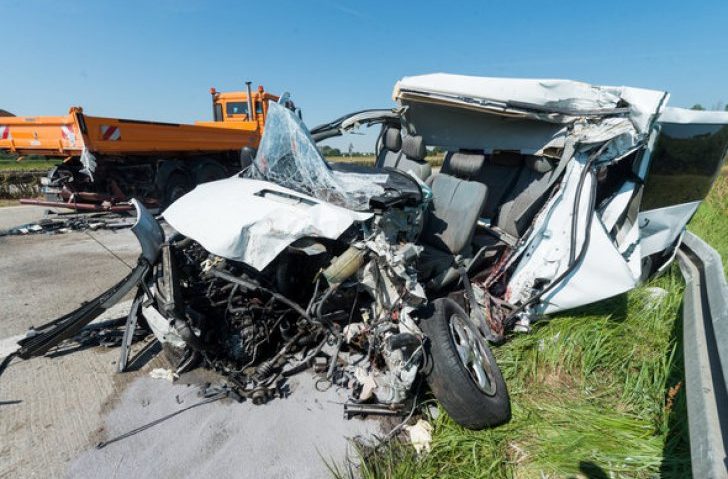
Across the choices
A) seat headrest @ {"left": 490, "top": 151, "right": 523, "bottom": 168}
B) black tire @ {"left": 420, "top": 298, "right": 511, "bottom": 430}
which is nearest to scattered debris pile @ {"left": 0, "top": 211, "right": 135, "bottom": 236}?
seat headrest @ {"left": 490, "top": 151, "right": 523, "bottom": 168}

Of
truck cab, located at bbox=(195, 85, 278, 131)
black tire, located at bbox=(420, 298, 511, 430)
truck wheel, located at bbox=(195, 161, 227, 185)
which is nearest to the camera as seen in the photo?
black tire, located at bbox=(420, 298, 511, 430)

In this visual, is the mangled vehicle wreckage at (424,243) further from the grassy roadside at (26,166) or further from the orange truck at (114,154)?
the grassy roadside at (26,166)

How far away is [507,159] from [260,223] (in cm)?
272

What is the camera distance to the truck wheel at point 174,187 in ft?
25.7

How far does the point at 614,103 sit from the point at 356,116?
239 cm

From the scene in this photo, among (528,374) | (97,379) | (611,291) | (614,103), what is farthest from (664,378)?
(97,379)

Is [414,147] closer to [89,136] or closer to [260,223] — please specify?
[260,223]

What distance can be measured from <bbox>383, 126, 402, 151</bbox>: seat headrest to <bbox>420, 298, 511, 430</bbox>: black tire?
236 cm

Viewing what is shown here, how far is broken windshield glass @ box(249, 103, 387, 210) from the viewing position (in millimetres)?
2449

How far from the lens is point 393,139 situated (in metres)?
4.23

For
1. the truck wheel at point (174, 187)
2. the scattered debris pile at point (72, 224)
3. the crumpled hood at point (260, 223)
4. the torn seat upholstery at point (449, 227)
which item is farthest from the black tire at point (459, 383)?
the truck wheel at point (174, 187)

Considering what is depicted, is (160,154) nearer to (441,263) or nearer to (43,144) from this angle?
(43,144)

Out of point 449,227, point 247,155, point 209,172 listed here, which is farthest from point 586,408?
point 209,172

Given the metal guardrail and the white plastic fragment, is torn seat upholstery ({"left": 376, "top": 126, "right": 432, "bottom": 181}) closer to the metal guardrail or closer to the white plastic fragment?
the white plastic fragment
